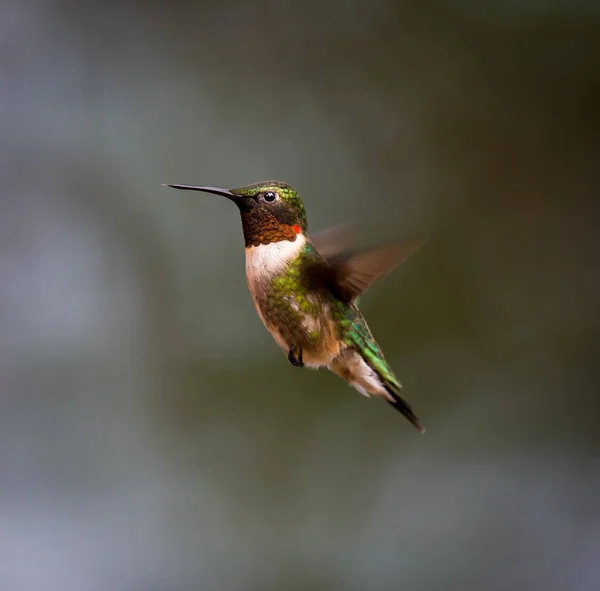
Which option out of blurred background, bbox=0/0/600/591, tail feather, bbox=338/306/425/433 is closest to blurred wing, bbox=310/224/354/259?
tail feather, bbox=338/306/425/433

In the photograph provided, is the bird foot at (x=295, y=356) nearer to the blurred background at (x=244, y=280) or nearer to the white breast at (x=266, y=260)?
the white breast at (x=266, y=260)

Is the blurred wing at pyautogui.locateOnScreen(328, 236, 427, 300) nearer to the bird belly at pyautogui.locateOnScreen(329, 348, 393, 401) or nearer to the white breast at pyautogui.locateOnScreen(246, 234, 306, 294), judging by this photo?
the white breast at pyautogui.locateOnScreen(246, 234, 306, 294)

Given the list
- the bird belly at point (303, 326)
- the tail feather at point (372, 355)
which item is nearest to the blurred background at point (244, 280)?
the tail feather at point (372, 355)

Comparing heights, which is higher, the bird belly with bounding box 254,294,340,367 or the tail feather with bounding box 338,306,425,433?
the bird belly with bounding box 254,294,340,367

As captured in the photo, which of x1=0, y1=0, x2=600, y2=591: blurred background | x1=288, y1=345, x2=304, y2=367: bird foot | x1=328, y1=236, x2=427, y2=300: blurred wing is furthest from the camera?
x1=0, y1=0, x2=600, y2=591: blurred background

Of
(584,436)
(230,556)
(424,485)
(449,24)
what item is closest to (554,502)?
(584,436)

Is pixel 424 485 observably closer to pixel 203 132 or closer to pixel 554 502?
pixel 554 502

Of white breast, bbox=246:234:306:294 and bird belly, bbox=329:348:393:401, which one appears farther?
bird belly, bbox=329:348:393:401

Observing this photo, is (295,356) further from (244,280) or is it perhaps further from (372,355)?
(244,280)
